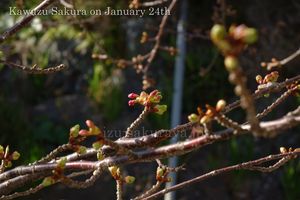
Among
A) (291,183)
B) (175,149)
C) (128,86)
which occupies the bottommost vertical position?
(175,149)

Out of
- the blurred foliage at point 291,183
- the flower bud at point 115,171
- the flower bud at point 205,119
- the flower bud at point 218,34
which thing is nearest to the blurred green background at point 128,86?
the blurred foliage at point 291,183

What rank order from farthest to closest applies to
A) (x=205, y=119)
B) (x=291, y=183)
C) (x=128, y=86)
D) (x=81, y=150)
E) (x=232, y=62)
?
(x=128, y=86) → (x=291, y=183) → (x=81, y=150) → (x=205, y=119) → (x=232, y=62)

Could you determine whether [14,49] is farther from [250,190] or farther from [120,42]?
[250,190]

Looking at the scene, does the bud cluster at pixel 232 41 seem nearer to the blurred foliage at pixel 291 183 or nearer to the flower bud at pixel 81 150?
the flower bud at pixel 81 150

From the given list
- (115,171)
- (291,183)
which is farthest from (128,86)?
(115,171)

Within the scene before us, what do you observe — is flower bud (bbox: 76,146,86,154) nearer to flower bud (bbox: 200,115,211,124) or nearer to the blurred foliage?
flower bud (bbox: 200,115,211,124)

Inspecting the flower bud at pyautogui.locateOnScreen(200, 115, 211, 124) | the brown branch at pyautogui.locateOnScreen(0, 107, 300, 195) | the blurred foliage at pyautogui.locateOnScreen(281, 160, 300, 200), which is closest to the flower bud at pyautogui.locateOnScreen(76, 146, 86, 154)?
the brown branch at pyautogui.locateOnScreen(0, 107, 300, 195)

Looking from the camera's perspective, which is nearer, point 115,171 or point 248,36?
point 248,36

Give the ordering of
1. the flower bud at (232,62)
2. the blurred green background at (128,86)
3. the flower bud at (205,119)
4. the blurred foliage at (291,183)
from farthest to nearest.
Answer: the blurred green background at (128,86) → the blurred foliage at (291,183) → the flower bud at (205,119) → the flower bud at (232,62)

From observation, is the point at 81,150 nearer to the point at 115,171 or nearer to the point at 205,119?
the point at 115,171
